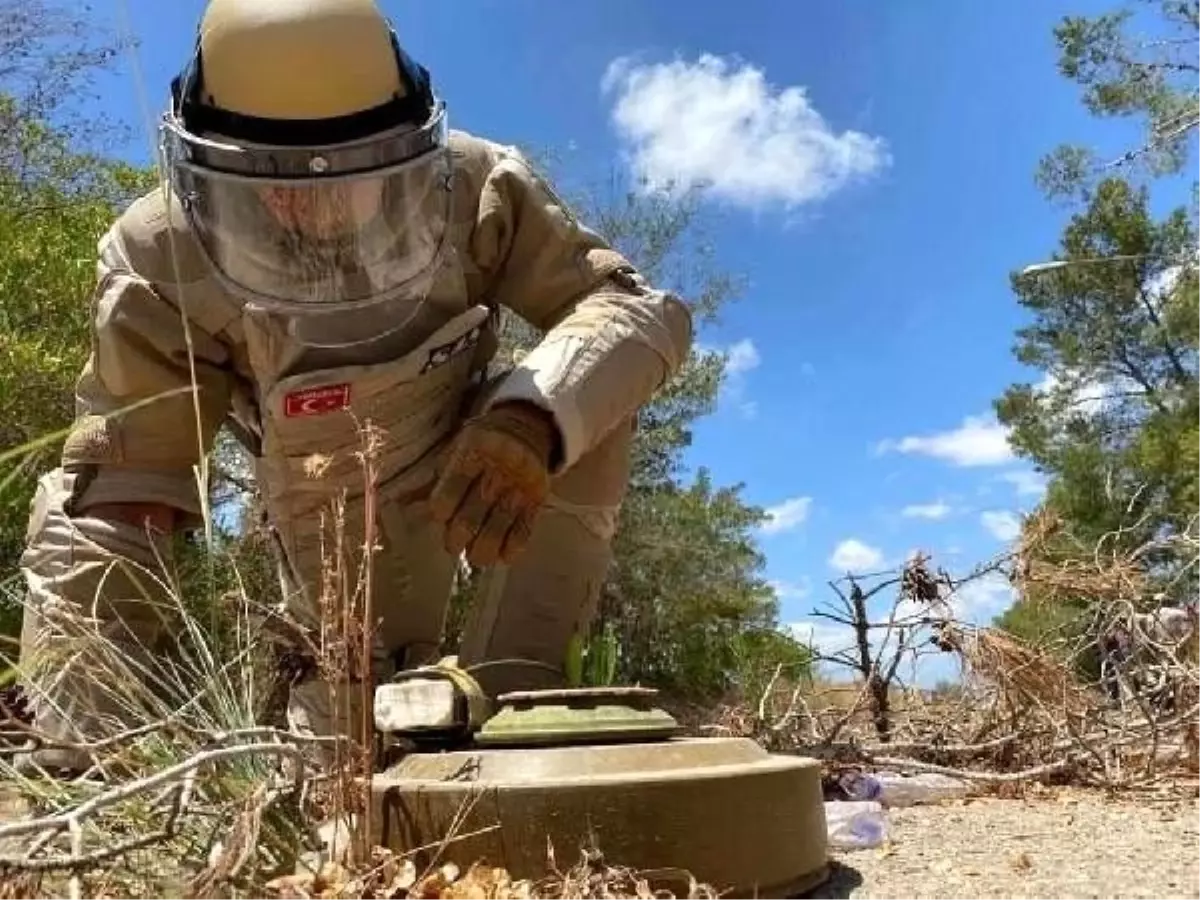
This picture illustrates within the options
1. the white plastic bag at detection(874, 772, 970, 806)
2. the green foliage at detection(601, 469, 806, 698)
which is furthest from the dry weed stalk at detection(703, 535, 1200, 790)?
the green foliage at detection(601, 469, 806, 698)

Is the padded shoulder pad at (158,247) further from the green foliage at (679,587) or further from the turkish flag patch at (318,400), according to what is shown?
the green foliage at (679,587)

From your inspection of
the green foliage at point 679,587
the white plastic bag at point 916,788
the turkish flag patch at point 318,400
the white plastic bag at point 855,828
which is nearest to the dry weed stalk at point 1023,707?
the white plastic bag at point 916,788

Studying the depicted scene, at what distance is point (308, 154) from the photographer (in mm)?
2133

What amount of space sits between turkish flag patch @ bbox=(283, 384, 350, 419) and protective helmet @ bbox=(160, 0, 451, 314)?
144 mm

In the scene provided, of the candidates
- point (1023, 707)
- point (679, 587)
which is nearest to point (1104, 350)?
point (679, 587)

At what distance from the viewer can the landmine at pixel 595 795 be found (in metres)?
1.39

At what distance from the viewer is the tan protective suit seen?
2330mm

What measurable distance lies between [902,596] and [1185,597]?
34.5 inches

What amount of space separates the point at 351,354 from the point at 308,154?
403 mm

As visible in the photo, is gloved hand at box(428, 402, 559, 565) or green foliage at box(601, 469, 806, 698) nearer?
gloved hand at box(428, 402, 559, 565)

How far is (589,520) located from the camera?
238cm

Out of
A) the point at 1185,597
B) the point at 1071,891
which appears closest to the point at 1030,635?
the point at 1185,597

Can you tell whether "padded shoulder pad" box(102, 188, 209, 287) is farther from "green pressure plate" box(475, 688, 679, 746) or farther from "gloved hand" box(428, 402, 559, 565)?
"green pressure plate" box(475, 688, 679, 746)

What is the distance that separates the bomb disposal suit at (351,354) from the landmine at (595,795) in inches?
21.8
